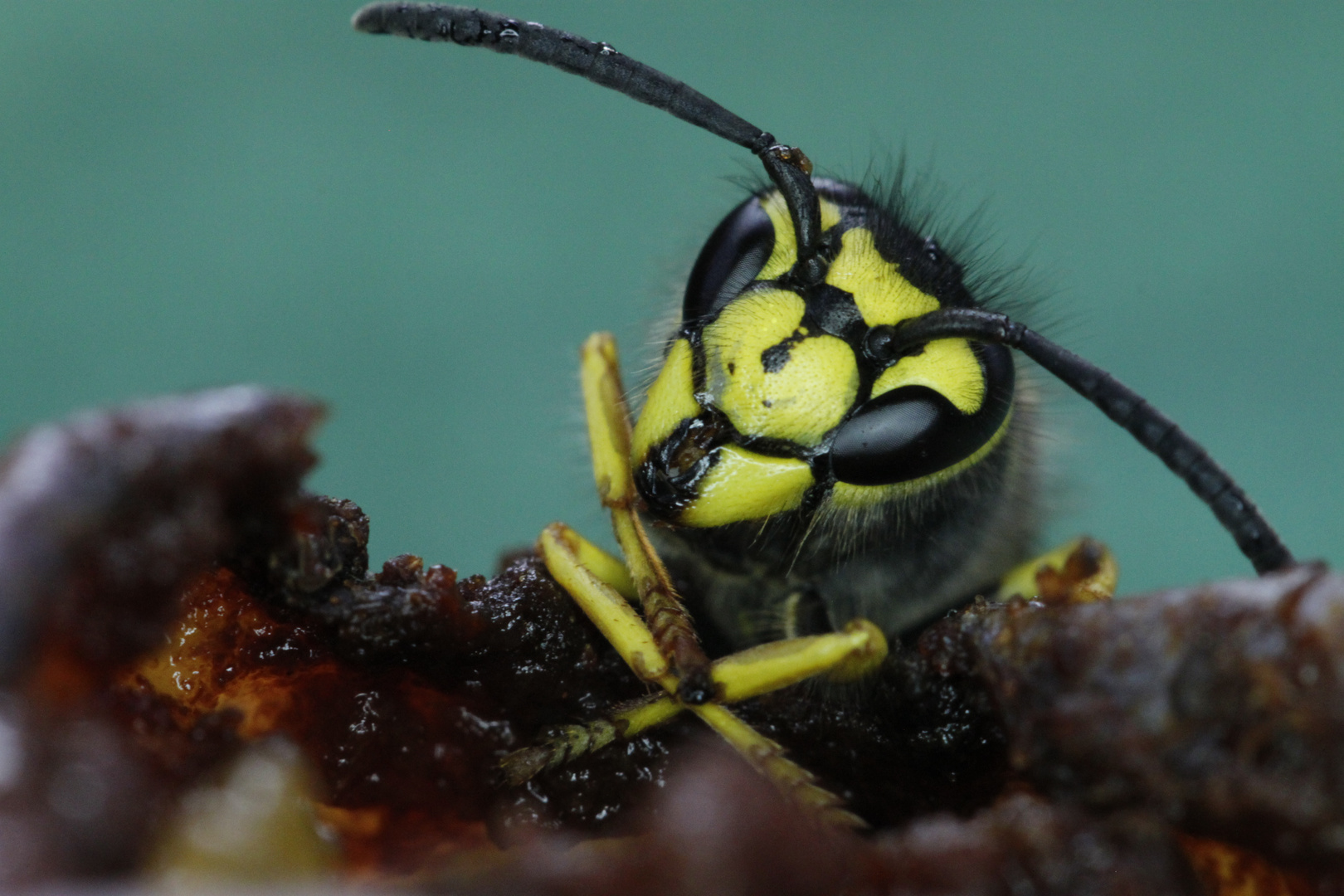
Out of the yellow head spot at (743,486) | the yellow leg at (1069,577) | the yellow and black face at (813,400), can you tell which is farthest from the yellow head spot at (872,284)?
the yellow leg at (1069,577)

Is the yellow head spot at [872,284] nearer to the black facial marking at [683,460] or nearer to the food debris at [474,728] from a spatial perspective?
the black facial marking at [683,460]

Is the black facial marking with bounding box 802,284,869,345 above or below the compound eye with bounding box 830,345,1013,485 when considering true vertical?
above

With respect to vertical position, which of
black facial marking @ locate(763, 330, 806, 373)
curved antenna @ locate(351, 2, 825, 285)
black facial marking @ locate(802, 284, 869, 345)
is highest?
curved antenna @ locate(351, 2, 825, 285)

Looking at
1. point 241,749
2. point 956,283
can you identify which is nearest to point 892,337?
point 956,283

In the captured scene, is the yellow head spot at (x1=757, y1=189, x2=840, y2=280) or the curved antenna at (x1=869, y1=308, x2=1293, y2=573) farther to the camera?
the yellow head spot at (x1=757, y1=189, x2=840, y2=280)

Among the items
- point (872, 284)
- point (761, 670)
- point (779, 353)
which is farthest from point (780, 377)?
point (761, 670)

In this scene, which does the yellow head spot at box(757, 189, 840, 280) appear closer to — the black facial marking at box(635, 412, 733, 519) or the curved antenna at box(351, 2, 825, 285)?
the curved antenna at box(351, 2, 825, 285)

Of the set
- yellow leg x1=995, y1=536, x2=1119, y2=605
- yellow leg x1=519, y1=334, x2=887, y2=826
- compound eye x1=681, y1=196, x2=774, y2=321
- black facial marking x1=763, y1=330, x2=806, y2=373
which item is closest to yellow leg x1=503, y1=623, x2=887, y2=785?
yellow leg x1=519, y1=334, x2=887, y2=826

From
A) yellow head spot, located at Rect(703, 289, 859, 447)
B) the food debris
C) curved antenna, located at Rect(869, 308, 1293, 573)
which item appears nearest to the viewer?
the food debris

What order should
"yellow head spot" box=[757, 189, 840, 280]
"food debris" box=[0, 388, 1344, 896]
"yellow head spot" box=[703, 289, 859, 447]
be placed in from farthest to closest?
"yellow head spot" box=[757, 189, 840, 280]
"yellow head spot" box=[703, 289, 859, 447]
"food debris" box=[0, 388, 1344, 896]
